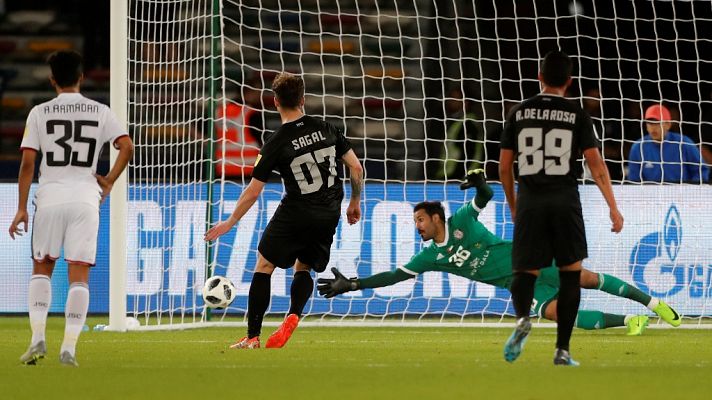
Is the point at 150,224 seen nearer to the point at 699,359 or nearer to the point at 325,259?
the point at 325,259

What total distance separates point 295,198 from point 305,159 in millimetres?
262

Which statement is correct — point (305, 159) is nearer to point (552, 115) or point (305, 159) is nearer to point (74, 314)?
point (552, 115)

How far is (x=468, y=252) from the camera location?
1072 cm

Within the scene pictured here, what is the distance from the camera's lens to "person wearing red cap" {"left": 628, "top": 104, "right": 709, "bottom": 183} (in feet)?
42.7

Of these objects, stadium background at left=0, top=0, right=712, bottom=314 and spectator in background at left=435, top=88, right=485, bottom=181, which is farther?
stadium background at left=0, top=0, right=712, bottom=314

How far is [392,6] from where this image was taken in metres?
18.6

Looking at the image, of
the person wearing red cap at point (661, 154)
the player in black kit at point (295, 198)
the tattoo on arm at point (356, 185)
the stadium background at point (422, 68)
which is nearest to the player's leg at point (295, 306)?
the player in black kit at point (295, 198)

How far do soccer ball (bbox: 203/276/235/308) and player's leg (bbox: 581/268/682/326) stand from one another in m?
2.61

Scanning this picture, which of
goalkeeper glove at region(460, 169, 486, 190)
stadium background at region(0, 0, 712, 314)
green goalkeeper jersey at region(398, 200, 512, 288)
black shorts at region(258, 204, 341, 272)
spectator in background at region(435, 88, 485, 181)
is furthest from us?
stadium background at region(0, 0, 712, 314)

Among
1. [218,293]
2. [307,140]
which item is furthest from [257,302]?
[218,293]

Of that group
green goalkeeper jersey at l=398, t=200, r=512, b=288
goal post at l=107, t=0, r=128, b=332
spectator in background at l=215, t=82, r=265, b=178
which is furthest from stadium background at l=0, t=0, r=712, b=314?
goal post at l=107, t=0, r=128, b=332

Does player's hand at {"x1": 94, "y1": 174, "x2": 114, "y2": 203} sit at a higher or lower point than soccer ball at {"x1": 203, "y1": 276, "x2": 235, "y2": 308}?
higher

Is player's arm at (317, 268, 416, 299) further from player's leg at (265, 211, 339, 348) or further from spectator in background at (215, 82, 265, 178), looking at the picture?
spectator in background at (215, 82, 265, 178)

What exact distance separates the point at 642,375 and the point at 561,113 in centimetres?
144
